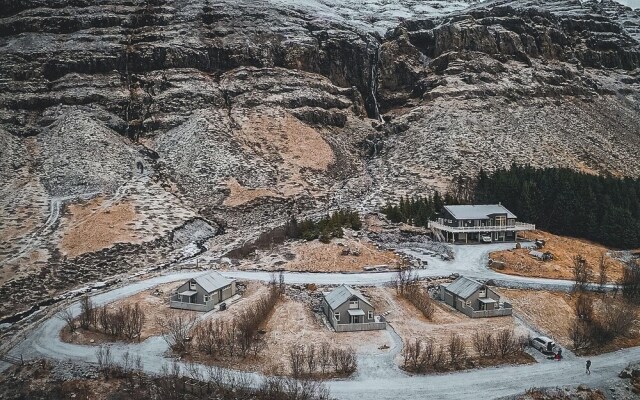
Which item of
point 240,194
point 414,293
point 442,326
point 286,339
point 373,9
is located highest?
point 373,9

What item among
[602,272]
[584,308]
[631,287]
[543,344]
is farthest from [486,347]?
[631,287]

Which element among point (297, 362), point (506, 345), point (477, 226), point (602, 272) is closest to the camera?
point (297, 362)

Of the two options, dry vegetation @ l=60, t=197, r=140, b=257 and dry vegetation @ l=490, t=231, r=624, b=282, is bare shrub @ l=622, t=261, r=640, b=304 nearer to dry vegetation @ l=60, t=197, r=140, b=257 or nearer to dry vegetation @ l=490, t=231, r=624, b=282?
dry vegetation @ l=490, t=231, r=624, b=282

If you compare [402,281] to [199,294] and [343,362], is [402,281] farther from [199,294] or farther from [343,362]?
[199,294]

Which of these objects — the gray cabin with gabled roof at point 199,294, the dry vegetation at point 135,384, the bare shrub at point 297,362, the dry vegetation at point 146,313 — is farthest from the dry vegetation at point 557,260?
the dry vegetation at point 146,313

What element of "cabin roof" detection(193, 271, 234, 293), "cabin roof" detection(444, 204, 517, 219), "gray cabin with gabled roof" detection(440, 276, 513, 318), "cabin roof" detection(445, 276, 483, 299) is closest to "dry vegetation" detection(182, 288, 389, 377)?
"cabin roof" detection(193, 271, 234, 293)

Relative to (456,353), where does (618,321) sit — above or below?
below
